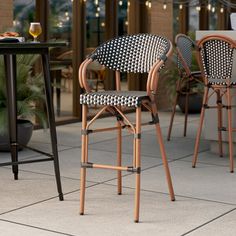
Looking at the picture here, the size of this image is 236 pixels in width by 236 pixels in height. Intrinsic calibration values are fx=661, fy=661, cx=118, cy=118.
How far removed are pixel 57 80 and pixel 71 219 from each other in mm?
3887

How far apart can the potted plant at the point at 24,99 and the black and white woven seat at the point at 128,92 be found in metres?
1.77

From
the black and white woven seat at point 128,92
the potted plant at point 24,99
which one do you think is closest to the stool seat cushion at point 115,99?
the black and white woven seat at point 128,92

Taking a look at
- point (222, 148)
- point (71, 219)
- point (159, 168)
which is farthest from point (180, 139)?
point (71, 219)

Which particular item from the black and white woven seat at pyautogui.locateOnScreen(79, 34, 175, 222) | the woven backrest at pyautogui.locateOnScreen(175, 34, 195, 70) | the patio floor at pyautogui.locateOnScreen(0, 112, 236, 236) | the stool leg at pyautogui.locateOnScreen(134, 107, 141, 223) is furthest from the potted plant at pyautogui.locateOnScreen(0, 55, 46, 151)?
the stool leg at pyautogui.locateOnScreen(134, 107, 141, 223)

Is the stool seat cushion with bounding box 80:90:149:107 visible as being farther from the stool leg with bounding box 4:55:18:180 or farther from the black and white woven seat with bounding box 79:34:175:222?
the stool leg with bounding box 4:55:18:180

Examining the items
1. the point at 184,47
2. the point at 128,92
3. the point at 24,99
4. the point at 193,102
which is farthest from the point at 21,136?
the point at 193,102

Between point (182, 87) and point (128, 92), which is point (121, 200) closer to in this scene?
point (128, 92)

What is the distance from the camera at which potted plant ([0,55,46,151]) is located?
5.48 meters

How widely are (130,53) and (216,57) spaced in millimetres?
1165

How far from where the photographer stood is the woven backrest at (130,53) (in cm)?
376

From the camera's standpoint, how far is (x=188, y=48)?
5.84m

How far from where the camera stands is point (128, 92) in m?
3.72

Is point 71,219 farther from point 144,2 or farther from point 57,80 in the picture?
point 144,2

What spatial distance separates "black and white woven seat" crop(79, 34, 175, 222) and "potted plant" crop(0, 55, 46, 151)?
177 centimetres
